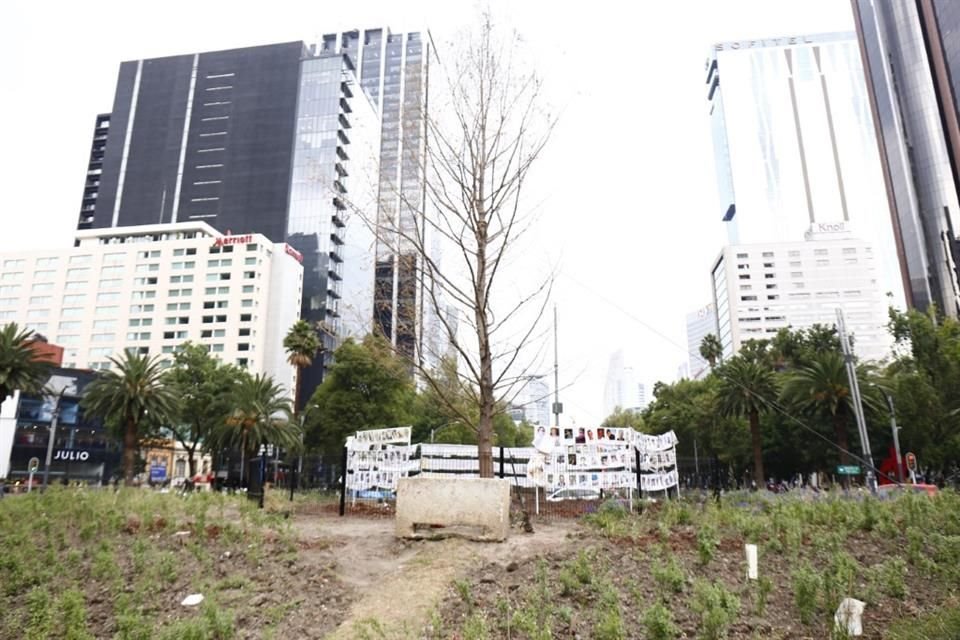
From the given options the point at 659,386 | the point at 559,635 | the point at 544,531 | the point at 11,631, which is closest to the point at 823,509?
the point at 544,531

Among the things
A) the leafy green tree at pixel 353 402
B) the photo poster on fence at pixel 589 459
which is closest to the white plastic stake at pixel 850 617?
the photo poster on fence at pixel 589 459

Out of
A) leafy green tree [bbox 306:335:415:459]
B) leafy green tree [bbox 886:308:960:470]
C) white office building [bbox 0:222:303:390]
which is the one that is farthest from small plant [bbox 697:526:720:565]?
white office building [bbox 0:222:303:390]

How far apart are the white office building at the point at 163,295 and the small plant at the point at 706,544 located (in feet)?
307

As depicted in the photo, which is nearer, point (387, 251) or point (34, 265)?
point (387, 251)

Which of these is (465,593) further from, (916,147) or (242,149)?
(242,149)

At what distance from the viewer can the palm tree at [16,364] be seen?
105 feet

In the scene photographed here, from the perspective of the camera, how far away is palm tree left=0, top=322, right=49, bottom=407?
31.9m

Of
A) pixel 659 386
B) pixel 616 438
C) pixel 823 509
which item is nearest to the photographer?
pixel 823 509

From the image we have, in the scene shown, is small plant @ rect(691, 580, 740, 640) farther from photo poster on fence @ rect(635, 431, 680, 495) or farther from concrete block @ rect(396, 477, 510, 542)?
photo poster on fence @ rect(635, 431, 680, 495)

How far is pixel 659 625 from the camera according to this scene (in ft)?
15.9

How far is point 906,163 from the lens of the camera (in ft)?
349

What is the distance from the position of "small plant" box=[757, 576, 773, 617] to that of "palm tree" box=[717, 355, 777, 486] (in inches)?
1355

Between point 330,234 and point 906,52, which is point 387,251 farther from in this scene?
point 906,52

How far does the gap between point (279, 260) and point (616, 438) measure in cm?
8966
